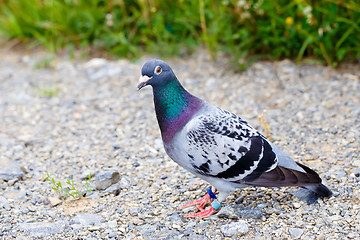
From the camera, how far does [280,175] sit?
3.09m

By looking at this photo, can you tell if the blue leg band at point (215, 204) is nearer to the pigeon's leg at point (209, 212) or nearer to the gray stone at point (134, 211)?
the pigeon's leg at point (209, 212)

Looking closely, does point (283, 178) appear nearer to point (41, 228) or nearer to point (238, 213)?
point (238, 213)

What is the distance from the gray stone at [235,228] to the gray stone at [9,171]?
186 cm

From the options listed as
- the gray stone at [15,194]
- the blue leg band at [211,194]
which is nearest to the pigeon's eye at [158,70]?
the blue leg band at [211,194]

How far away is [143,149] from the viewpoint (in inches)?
173

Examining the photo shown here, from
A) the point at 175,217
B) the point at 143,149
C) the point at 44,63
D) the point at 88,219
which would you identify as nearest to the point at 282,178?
the point at 175,217

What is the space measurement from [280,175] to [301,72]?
2567 millimetres

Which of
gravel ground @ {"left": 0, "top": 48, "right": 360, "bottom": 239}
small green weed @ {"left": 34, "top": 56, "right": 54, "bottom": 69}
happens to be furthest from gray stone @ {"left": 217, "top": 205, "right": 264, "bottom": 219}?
small green weed @ {"left": 34, "top": 56, "right": 54, "bottom": 69}

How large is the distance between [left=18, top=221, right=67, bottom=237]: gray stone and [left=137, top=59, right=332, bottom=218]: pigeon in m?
0.90

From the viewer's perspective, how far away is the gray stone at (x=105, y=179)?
373 cm

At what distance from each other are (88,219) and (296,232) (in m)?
1.44

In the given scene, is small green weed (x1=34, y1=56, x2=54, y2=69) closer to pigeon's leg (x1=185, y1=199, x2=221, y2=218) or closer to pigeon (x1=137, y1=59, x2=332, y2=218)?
pigeon (x1=137, y1=59, x2=332, y2=218)

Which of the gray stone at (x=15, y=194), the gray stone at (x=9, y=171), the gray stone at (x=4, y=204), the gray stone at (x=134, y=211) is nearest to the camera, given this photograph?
the gray stone at (x=134, y=211)

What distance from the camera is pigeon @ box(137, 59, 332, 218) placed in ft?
10.2
